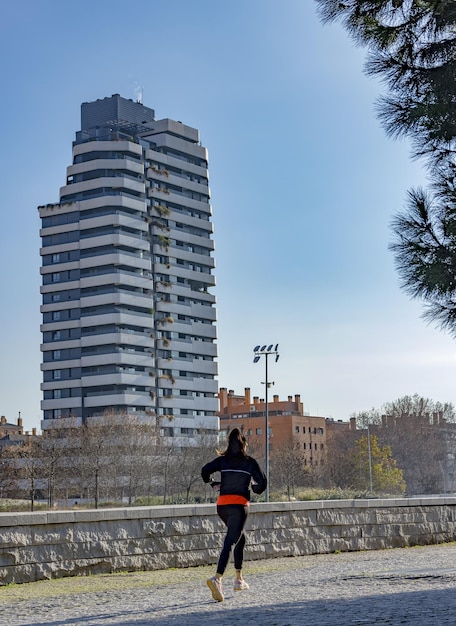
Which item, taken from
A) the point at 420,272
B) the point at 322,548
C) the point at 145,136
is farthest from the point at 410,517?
the point at 145,136

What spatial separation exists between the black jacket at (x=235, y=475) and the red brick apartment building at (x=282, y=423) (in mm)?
126817

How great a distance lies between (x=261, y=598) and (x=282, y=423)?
5465 inches

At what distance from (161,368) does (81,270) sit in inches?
643

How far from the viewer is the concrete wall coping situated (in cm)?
1134

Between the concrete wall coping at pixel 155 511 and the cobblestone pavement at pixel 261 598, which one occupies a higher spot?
the concrete wall coping at pixel 155 511

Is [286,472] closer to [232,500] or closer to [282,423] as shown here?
[282,423]

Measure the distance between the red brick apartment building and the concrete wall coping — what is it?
121 meters

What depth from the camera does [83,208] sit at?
12612 cm

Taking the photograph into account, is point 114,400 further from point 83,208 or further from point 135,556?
point 135,556

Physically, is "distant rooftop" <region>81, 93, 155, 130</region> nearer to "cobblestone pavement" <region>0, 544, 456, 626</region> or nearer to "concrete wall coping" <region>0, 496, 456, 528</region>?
"concrete wall coping" <region>0, 496, 456, 528</region>

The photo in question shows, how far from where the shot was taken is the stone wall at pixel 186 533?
37.2 ft

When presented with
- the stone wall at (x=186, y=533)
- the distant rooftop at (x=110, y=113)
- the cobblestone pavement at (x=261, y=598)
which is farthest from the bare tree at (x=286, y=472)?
the cobblestone pavement at (x=261, y=598)

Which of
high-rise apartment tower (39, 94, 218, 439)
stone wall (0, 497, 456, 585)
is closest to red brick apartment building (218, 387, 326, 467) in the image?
high-rise apartment tower (39, 94, 218, 439)

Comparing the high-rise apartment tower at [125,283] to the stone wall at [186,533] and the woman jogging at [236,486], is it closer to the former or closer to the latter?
the stone wall at [186,533]
